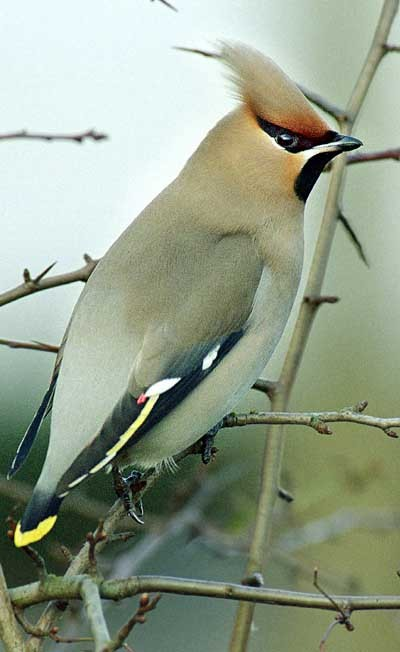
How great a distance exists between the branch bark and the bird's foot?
293mm

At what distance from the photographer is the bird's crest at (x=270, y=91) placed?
359 centimetres

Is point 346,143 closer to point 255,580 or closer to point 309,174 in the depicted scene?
point 309,174

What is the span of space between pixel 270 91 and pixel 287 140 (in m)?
0.16

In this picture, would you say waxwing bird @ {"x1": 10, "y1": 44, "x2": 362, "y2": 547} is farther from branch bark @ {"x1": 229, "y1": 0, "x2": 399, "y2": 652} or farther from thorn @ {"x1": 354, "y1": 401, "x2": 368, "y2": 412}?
thorn @ {"x1": 354, "y1": 401, "x2": 368, "y2": 412}

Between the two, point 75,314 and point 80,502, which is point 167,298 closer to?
point 75,314

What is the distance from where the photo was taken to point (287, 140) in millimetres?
3699

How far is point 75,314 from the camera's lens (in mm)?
3359

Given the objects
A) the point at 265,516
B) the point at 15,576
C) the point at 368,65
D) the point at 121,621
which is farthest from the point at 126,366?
the point at 121,621

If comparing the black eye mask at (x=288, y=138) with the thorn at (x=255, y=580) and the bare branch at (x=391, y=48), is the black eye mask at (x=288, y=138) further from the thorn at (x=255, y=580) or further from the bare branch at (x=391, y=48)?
the thorn at (x=255, y=580)

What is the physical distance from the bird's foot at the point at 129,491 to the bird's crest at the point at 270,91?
112 cm

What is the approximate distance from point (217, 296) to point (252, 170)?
60cm

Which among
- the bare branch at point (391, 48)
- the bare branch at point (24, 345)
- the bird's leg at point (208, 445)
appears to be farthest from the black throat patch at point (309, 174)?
the bare branch at point (24, 345)

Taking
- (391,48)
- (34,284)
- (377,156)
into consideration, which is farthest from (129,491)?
(391,48)

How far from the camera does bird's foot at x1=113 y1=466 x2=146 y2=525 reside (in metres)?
2.96
